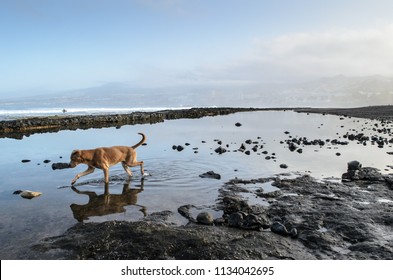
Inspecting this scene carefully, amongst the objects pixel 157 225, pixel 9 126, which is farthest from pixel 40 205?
pixel 9 126

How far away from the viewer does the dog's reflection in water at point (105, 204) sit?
32.4ft

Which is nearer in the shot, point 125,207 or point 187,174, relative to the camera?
point 125,207

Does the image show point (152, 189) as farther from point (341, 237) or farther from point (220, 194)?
point (341, 237)

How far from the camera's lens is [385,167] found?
1568 cm

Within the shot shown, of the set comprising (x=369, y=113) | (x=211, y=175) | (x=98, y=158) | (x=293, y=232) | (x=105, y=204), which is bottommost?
(x=105, y=204)

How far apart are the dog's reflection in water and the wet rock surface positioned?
1093mm

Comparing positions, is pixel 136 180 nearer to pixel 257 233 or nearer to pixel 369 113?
pixel 257 233

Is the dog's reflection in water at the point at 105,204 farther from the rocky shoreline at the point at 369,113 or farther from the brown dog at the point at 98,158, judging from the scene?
the rocky shoreline at the point at 369,113

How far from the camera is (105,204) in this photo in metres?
10.7

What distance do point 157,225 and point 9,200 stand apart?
5.98m

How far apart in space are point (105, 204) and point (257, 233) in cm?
509

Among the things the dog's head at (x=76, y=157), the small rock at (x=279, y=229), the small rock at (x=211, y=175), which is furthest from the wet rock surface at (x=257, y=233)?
the dog's head at (x=76, y=157)

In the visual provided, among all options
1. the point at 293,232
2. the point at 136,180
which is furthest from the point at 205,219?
the point at 136,180

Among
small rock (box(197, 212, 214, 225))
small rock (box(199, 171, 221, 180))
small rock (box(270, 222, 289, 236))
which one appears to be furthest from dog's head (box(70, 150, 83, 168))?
small rock (box(270, 222, 289, 236))
